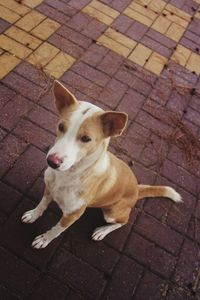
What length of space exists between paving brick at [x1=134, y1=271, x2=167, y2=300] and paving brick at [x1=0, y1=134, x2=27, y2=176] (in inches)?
68.8

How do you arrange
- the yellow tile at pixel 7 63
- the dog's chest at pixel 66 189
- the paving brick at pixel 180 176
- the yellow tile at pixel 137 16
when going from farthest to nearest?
the yellow tile at pixel 137 16
the yellow tile at pixel 7 63
the paving brick at pixel 180 176
the dog's chest at pixel 66 189

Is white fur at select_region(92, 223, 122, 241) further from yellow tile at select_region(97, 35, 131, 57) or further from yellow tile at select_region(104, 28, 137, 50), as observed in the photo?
yellow tile at select_region(104, 28, 137, 50)

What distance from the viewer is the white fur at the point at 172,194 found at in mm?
3896

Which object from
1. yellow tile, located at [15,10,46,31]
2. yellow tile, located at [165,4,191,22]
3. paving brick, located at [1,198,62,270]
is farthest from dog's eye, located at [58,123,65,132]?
yellow tile, located at [165,4,191,22]

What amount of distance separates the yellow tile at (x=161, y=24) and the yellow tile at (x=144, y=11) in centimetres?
10

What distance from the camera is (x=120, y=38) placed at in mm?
5816

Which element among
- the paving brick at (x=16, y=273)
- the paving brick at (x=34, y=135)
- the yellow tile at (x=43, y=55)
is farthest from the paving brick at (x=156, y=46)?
the paving brick at (x=16, y=273)

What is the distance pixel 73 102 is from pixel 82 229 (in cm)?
158

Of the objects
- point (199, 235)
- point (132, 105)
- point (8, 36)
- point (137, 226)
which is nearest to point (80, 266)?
point (137, 226)

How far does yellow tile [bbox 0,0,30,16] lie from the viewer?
5.41 m

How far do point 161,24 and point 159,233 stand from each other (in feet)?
13.1

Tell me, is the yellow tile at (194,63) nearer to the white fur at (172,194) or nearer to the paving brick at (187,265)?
the white fur at (172,194)

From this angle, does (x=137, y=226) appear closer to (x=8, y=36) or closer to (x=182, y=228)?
(x=182, y=228)

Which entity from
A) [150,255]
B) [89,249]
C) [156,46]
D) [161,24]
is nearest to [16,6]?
[156,46]
